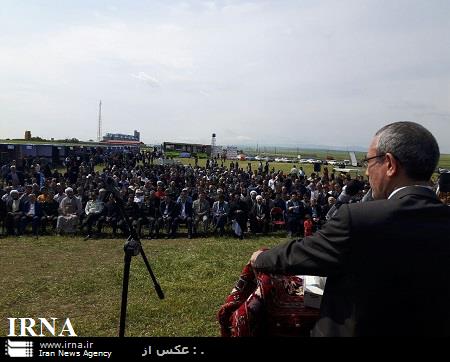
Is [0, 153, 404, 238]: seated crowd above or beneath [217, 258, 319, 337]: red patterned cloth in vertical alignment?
beneath

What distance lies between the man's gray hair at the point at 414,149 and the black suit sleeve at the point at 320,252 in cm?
34

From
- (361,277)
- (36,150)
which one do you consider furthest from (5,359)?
(36,150)

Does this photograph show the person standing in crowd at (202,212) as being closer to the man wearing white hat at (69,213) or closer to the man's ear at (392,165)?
the man wearing white hat at (69,213)

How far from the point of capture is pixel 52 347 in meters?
2.03

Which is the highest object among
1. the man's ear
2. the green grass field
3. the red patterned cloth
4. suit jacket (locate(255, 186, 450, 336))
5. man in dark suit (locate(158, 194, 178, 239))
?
the man's ear

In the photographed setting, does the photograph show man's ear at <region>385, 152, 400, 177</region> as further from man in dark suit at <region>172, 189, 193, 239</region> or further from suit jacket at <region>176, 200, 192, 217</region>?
suit jacket at <region>176, 200, 192, 217</region>

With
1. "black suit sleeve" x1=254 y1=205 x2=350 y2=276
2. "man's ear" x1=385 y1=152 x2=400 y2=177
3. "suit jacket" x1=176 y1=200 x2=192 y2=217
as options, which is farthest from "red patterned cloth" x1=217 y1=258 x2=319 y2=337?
"suit jacket" x1=176 y1=200 x2=192 y2=217

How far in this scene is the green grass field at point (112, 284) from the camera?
5863 mm

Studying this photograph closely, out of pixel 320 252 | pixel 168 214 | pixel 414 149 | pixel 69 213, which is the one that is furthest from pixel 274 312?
pixel 69 213

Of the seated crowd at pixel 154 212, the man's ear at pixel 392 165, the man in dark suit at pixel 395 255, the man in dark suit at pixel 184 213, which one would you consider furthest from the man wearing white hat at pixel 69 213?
the man's ear at pixel 392 165

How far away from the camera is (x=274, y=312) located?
224cm

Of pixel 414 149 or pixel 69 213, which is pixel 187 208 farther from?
A: pixel 414 149

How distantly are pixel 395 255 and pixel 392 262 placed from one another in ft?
0.10

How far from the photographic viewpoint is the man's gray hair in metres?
1.71
